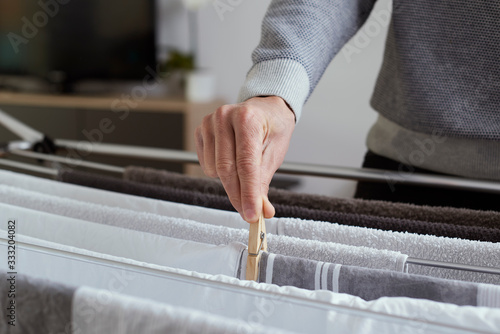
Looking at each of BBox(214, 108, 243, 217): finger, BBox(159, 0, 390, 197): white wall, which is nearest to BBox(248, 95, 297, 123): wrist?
BBox(214, 108, 243, 217): finger

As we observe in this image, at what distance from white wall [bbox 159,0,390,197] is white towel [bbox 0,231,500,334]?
159 cm

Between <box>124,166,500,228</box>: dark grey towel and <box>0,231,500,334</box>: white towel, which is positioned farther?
<box>124,166,500,228</box>: dark grey towel

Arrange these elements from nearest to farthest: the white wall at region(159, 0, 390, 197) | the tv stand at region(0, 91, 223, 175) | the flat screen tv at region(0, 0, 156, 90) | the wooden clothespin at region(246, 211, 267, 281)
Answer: the wooden clothespin at region(246, 211, 267, 281) < the white wall at region(159, 0, 390, 197) < the tv stand at region(0, 91, 223, 175) < the flat screen tv at region(0, 0, 156, 90)

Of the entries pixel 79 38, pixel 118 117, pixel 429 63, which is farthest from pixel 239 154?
pixel 79 38

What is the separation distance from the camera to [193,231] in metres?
0.44

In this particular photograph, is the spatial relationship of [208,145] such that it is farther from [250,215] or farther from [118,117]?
[118,117]

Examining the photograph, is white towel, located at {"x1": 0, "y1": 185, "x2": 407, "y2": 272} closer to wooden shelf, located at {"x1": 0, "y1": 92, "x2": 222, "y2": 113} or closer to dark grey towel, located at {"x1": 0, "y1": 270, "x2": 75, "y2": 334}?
dark grey towel, located at {"x1": 0, "y1": 270, "x2": 75, "y2": 334}

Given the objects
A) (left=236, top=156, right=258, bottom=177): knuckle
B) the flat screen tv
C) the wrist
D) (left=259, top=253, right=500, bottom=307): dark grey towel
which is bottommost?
the flat screen tv

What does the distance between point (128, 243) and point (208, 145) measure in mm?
105

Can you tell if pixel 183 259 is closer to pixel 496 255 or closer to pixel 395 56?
pixel 496 255

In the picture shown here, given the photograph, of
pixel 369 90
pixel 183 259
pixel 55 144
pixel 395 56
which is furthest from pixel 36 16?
pixel 183 259

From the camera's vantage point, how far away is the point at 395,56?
691 mm

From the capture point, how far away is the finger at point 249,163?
383 mm

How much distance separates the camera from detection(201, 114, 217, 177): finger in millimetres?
420
